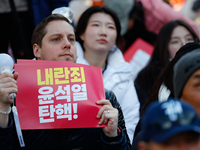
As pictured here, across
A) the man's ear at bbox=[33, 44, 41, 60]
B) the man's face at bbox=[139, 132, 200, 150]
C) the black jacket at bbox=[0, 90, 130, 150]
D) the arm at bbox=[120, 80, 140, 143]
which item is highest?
the man's face at bbox=[139, 132, 200, 150]

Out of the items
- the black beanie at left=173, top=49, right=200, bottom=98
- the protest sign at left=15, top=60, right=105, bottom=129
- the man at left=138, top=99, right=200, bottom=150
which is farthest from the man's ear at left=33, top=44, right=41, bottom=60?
the man at left=138, top=99, right=200, bottom=150

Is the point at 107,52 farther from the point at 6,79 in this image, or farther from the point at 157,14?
the point at 6,79

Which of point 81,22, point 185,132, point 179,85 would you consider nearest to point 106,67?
point 81,22

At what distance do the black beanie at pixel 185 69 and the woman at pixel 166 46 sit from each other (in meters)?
2.08

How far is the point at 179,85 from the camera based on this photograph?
183cm

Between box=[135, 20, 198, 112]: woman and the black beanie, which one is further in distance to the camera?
box=[135, 20, 198, 112]: woman

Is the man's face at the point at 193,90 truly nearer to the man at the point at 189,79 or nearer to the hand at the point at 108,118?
the man at the point at 189,79

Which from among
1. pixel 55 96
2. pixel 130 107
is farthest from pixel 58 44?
pixel 130 107

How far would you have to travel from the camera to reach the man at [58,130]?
1.89 m

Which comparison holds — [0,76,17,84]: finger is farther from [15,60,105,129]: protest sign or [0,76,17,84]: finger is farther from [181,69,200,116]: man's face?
[181,69,200,116]: man's face

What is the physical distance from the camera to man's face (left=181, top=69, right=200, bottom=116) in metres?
1.71

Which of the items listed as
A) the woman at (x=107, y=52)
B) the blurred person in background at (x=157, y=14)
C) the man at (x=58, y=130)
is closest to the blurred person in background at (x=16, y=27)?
the woman at (x=107, y=52)

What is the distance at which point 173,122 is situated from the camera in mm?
1184

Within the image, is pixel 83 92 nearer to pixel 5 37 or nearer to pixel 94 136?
pixel 94 136
